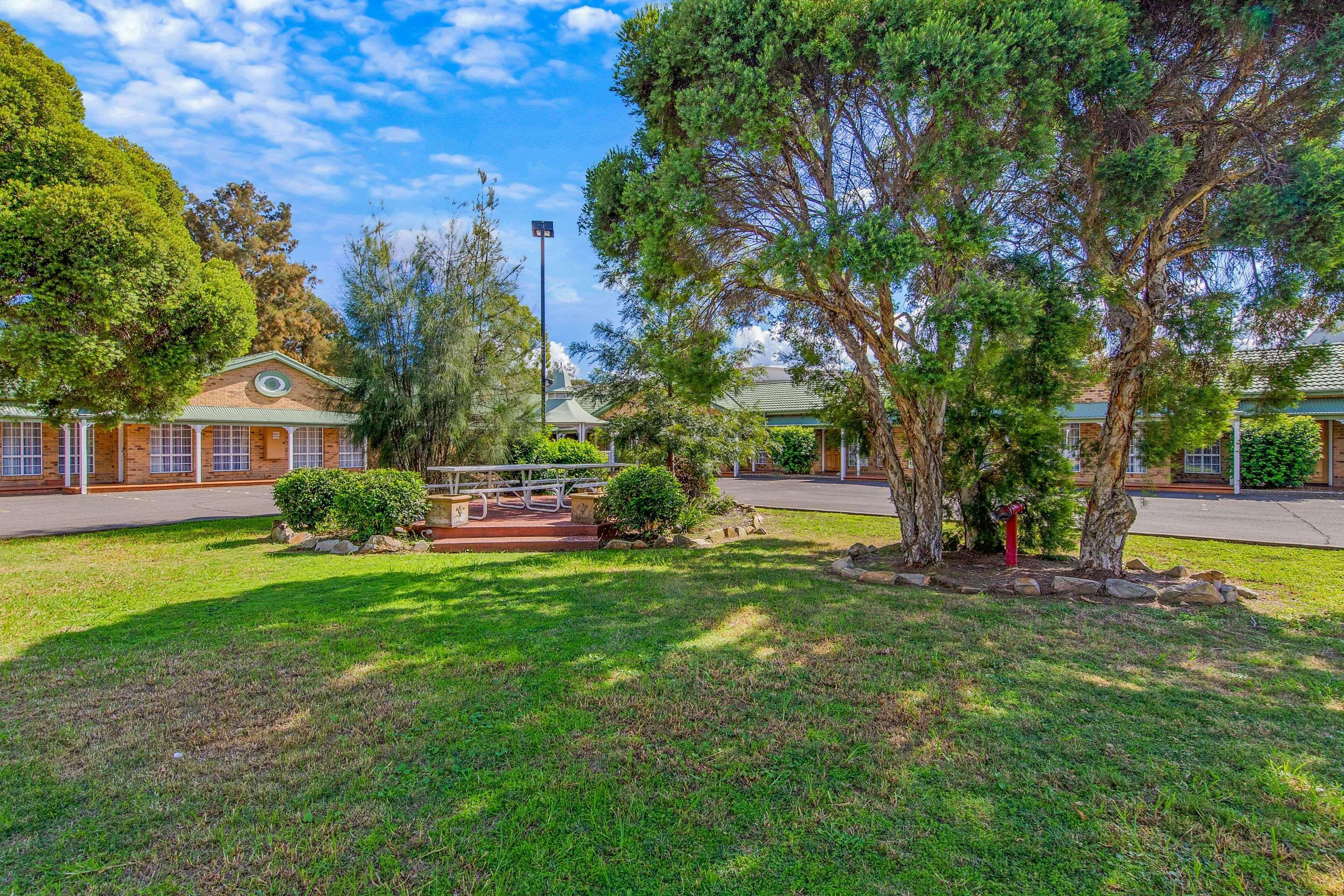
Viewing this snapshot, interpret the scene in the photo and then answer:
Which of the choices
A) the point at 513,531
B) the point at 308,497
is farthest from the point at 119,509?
the point at 513,531

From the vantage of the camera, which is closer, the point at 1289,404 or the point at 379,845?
the point at 379,845

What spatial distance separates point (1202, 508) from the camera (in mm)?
14492

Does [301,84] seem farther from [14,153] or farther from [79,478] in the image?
[79,478]

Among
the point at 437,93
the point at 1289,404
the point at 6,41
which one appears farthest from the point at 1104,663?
the point at 6,41

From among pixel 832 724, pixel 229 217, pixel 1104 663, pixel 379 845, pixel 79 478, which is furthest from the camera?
pixel 229 217

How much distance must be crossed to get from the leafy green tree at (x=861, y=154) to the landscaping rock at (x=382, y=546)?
5194 mm

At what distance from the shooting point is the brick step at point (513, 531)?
9.77 meters

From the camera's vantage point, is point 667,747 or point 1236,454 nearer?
point 667,747

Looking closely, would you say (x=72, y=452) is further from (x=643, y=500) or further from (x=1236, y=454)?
(x=1236, y=454)

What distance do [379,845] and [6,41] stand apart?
12.7 meters

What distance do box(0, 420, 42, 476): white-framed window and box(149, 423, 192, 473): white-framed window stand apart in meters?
2.89

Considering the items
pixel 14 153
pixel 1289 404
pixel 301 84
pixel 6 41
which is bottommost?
pixel 1289 404

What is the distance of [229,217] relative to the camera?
108 feet

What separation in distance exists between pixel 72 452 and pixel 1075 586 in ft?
91.2
